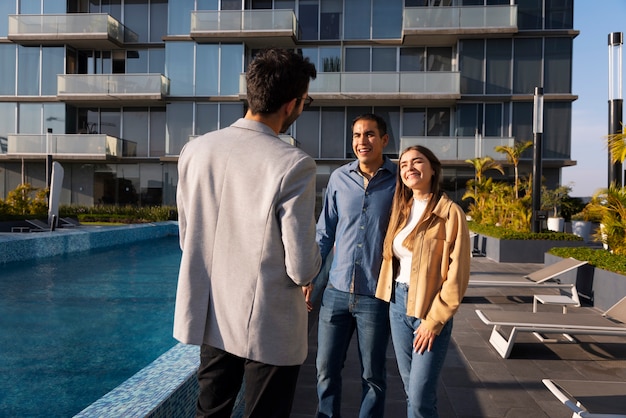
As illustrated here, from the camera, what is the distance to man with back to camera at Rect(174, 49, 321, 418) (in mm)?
1750

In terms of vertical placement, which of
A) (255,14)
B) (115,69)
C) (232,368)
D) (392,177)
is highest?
(255,14)

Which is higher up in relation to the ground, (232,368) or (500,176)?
(500,176)

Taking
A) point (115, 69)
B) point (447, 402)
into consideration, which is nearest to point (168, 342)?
point (447, 402)

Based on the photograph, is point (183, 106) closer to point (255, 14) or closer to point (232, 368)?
point (255, 14)

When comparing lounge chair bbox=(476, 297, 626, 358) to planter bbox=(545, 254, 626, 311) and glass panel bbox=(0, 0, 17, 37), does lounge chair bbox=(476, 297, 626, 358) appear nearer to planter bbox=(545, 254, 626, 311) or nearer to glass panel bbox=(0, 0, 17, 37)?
planter bbox=(545, 254, 626, 311)

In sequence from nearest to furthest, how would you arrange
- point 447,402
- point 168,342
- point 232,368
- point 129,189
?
1. point 232,368
2. point 447,402
3. point 168,342
4. point 129,189

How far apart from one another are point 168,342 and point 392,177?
4.47 meters

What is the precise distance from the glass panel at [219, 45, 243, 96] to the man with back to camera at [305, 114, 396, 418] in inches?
900

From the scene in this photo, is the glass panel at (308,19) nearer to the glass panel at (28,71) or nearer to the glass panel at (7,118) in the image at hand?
the glass panel at (28,71)

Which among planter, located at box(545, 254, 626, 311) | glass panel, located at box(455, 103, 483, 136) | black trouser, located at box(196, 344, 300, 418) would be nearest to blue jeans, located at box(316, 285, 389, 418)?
black trouser, located at box(196, 344, 300, 418)

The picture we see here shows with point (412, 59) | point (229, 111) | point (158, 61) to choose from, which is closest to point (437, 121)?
point (412, 59)

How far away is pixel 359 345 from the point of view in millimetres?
2893

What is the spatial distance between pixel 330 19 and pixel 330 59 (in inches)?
79.0

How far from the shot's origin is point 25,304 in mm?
7898
